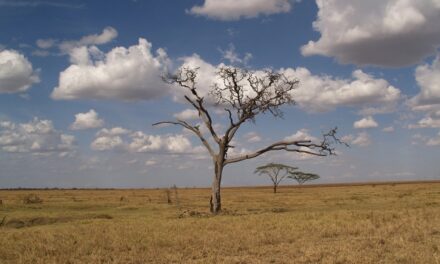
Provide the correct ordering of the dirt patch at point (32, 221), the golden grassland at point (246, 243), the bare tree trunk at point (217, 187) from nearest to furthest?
the golden grassland at point (246, 243) → the dirt patch at point (32, 221) → the bare tree trunk at point (217, 187)

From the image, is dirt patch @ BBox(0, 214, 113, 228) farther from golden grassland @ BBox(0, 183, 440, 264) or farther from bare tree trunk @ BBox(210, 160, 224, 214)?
bare tree trunk @ BBox(210, 160, 224, 214)

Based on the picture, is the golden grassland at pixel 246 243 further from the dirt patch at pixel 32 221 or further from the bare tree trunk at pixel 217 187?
the bare tree trunk at pixel 217 187

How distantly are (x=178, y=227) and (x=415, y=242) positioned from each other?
34.6 ft

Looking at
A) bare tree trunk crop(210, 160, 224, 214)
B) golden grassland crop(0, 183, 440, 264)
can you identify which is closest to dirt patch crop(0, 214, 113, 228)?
golden grassland crop(0, 183, 440, 264)

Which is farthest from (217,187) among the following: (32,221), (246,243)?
(246,243)

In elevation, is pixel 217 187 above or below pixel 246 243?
above

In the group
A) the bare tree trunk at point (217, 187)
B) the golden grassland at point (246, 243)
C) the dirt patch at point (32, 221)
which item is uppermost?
the bare tree trunk at point (217, 187)

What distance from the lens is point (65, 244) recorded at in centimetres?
1739

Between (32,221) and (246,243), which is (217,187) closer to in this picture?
(32,221)

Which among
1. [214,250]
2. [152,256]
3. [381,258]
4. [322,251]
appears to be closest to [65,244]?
[152,256]

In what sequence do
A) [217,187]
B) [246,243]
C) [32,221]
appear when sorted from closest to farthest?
[246,243] < [32,221] < [217,187]

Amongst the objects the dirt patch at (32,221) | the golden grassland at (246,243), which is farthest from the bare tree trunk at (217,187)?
the golden grassland at (246,243)

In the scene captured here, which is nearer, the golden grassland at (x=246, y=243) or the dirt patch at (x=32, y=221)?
the golden grassland at (x=246, y=243)

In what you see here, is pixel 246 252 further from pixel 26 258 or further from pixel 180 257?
pixel 26 258
